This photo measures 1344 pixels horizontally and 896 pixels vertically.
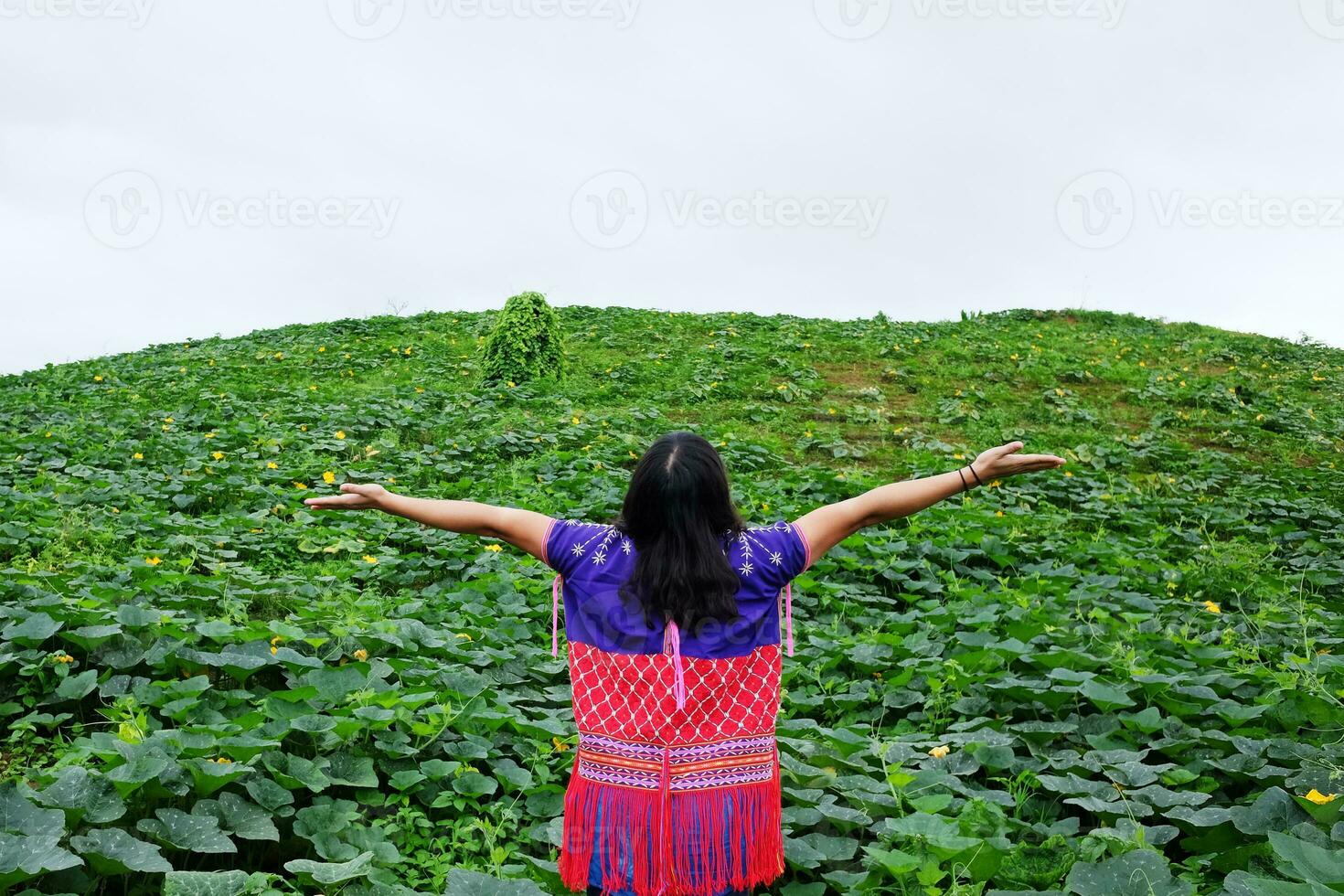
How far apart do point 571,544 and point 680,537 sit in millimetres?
292

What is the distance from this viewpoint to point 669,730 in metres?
2.38

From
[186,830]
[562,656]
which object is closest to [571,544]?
[186,830]

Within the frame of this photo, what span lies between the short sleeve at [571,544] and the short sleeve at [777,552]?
13.8 inches

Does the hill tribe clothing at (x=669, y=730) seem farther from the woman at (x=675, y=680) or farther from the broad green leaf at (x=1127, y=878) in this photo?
the broad green leaf at (x=1127, y=878)

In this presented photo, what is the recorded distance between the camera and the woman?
7.82 feet

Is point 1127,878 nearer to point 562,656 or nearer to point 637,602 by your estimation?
point 637,602

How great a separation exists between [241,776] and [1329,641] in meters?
4.70

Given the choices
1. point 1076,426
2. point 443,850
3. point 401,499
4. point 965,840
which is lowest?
point 443,850

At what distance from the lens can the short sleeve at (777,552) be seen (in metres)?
2.47

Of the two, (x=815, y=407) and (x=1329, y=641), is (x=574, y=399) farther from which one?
(x=1329, y=641)

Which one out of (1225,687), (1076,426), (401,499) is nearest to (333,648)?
(401,499)

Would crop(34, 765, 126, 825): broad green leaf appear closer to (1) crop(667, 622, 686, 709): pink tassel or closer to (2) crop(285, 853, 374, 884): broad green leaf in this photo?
(2) crop(285, 853, 374, 884): broad green leaf

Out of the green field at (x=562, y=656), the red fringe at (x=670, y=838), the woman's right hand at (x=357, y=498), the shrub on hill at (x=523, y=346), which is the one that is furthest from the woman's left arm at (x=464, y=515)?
the shrub on hill at (x=523, y=346)

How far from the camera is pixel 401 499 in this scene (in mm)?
2703
